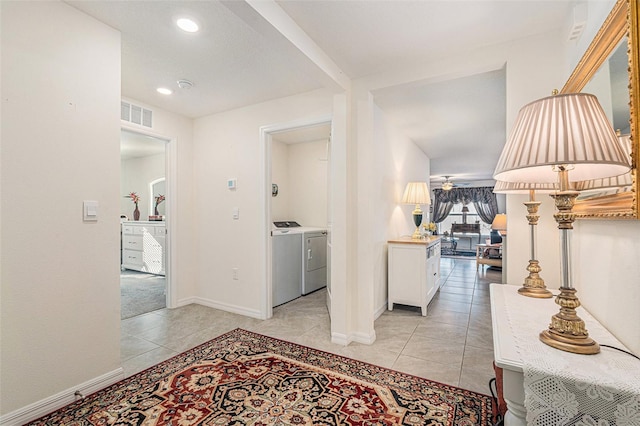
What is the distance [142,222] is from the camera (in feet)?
18.8

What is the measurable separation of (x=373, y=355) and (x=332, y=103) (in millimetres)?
2284

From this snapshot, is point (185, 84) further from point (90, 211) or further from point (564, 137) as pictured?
point (564, 137)

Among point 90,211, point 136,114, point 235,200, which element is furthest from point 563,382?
point 136,114

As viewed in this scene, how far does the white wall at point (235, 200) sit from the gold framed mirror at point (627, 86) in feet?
7.00

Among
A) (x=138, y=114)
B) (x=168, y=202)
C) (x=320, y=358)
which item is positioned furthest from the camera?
(x=168, y=202)

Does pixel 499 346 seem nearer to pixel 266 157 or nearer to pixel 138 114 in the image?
pixel 266 157

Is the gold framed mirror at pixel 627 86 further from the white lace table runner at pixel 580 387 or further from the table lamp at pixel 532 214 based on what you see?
the white lace table runner at pixel 580 387

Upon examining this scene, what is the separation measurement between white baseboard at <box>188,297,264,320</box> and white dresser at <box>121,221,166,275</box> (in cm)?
216

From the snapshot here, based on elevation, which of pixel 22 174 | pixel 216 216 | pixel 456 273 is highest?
pixel 22 174

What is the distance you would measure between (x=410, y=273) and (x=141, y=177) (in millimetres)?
6186

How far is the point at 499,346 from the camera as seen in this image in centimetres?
97

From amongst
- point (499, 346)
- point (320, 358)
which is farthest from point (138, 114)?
point (499, 346)

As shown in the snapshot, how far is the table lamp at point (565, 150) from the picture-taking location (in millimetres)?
833

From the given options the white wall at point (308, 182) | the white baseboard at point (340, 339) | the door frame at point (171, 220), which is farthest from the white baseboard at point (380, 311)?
the door frame at point (171, 220)
